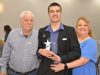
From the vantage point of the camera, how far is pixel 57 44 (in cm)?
281

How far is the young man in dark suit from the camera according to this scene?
2.79 meters

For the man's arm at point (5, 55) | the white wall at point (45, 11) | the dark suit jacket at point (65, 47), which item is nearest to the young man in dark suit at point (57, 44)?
the dark suit jacket at point (65, 47)

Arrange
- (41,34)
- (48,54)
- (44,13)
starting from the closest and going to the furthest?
(48,54)
(41,34)
(44,13)

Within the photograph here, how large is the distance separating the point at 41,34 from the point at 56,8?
0.36 meters

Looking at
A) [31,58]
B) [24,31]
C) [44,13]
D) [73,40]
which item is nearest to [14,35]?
[24,31]

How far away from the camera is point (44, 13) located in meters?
9.48

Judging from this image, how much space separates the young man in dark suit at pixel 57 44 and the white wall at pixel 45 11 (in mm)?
6536

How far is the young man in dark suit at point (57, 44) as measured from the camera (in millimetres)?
2787

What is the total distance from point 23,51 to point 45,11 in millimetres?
6524

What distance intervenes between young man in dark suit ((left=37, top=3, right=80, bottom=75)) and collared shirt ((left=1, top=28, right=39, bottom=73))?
0.67ft

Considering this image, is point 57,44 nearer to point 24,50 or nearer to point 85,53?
point 85,53

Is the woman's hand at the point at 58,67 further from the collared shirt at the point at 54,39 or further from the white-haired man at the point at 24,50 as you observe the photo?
the white-haired man at the point at 24,50

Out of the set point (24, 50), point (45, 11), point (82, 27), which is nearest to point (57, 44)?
point (82, 27)

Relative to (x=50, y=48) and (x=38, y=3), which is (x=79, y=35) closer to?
(x=50, y=48)
